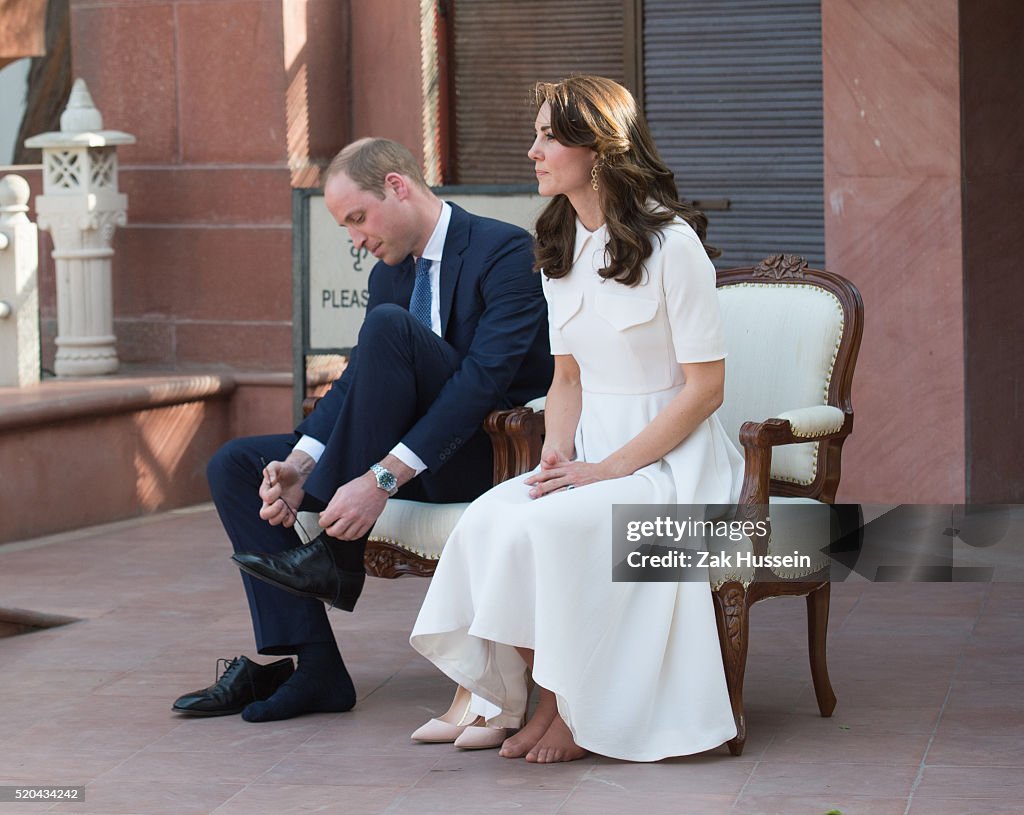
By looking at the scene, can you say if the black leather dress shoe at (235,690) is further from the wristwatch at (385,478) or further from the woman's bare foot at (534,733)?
the woman's bare foot at (534,733)

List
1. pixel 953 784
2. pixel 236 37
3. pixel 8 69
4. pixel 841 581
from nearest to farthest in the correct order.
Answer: pixel 953 784 → pixel 841 581 → pixel 236 37 → pixel 8 69

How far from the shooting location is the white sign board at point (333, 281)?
6.30 meters

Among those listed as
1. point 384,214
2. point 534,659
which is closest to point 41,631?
point 384,214

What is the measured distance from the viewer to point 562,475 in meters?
3.78

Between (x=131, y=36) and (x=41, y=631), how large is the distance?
3576 mm

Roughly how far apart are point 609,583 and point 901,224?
3.07 metres

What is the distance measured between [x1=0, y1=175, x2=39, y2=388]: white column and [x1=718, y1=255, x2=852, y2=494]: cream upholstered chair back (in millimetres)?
3950

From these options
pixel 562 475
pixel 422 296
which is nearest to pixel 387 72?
pixel 422 296

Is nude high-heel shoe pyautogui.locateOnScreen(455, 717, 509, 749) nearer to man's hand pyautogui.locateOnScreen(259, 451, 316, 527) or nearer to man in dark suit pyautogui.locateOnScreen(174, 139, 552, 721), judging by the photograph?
man in dark suit pyautogui.locateOnScreen(174, 139, 552, 721)

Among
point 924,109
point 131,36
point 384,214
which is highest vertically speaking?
point 131,36

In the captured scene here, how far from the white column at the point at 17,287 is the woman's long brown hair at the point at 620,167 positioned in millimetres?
4082

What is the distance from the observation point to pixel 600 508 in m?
3.62

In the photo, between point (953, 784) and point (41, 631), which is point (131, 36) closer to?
point (41, 631)

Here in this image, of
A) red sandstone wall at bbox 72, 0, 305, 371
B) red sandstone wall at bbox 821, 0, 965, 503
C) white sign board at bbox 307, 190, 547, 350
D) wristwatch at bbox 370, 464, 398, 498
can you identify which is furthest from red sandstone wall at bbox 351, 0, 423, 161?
wristwatch at bbox 370, 464, 398, 498
